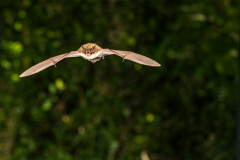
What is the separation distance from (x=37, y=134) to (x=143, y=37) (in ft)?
3.23

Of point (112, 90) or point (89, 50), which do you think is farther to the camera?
point (112, 90)

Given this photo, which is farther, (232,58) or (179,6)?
(179,6)

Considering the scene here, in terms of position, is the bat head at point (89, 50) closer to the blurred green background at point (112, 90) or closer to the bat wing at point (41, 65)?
the bat wing at point (41, 65)

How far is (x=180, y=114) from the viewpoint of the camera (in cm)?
194

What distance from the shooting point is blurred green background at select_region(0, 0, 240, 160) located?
176 cm

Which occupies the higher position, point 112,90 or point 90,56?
point 90,56

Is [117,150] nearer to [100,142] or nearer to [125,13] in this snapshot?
[100,142]

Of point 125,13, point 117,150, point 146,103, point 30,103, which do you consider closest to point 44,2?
point 125,13

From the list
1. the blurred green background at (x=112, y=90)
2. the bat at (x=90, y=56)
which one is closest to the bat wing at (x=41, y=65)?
the bat at (x=90, y=56)

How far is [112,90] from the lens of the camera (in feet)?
6.16

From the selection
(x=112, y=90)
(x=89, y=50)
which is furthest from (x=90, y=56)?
(x=112, y=90)

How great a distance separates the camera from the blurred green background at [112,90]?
176 cm

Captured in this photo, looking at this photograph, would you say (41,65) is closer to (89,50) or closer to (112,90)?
(89,50)

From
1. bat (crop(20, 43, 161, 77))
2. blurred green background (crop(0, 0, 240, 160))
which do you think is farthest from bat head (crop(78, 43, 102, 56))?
blurred green background (crop(0, 0, 240, 160))
